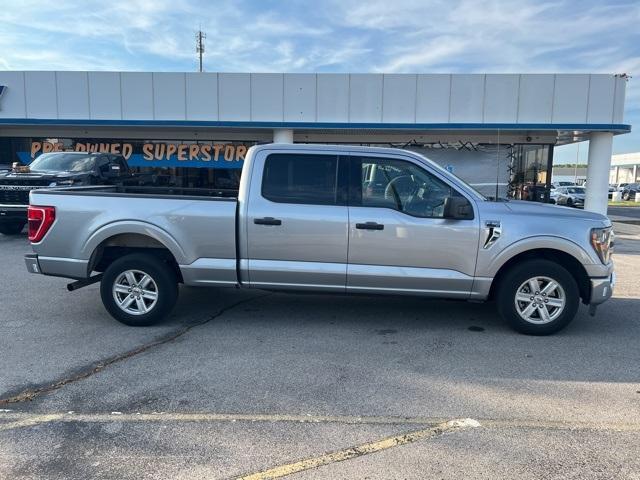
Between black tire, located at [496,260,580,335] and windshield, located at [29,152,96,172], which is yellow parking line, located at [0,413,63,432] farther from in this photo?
windshield, located at [29,152,96,172]

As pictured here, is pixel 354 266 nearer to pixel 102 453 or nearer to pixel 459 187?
pixel 459 187

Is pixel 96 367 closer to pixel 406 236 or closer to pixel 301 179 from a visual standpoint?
pixel 301 179

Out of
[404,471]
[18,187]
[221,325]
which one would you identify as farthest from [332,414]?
[18,187]

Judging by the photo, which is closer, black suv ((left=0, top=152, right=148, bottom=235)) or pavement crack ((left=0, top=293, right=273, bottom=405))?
pavement crack ((left=0, top=293, right=273, bottom=405))

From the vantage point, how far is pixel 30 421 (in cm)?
354

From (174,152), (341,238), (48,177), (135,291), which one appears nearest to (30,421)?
(135,291)

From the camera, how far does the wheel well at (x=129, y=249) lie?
18.4 feet

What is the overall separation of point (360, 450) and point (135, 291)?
3.44 meters

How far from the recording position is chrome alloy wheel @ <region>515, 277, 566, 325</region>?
5324 millimetres

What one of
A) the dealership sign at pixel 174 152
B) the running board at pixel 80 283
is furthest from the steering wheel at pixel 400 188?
the dealership sign at pixel 174 152

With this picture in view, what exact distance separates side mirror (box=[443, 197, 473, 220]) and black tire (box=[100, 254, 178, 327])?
3095 mm

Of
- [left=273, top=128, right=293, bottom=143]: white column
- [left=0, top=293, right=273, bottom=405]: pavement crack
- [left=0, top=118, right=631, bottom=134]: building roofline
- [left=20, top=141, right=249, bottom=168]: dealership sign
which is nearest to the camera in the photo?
[left=0, top=293, right=273, bottom=405]: pavement crack

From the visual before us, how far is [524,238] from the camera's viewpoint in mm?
5203

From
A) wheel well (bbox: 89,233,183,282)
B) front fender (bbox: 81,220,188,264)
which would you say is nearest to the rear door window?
front fender (bbox: 81,220,188,264)
